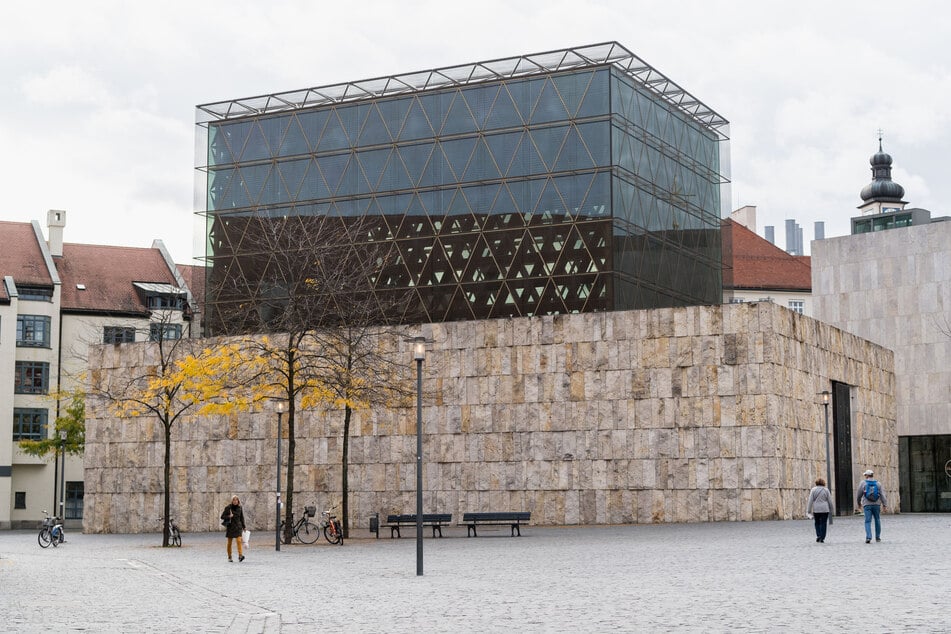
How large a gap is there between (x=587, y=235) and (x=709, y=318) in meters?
8.38

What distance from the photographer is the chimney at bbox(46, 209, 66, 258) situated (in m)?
77.1

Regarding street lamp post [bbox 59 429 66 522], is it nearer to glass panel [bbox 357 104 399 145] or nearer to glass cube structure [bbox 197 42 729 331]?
glass cube structure [bbox 197 42 729 331]

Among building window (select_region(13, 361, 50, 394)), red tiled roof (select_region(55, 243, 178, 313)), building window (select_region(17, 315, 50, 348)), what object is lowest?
building window (select_region(13, 361, 50, 394))

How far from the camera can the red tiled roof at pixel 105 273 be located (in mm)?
74875

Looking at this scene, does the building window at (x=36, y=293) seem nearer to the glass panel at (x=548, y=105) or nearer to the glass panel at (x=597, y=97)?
the glass panel at (x=548, y=105)

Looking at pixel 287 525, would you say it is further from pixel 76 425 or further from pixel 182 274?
pixel 182 274

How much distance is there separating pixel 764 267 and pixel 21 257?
4825 cm

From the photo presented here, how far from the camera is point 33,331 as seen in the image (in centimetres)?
7200

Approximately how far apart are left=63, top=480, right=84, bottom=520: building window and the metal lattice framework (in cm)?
2617

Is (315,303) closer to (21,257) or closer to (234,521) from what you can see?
(234,521)

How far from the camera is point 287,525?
1377 inches

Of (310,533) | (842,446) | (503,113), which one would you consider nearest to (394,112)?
(503,113)

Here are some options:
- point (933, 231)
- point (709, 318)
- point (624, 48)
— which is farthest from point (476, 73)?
point (933, 231)

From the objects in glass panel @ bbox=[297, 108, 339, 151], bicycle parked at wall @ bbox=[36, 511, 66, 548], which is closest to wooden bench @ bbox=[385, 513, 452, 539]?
bicycle parked at wall @ bbox=[36, 511, 66, 548]
